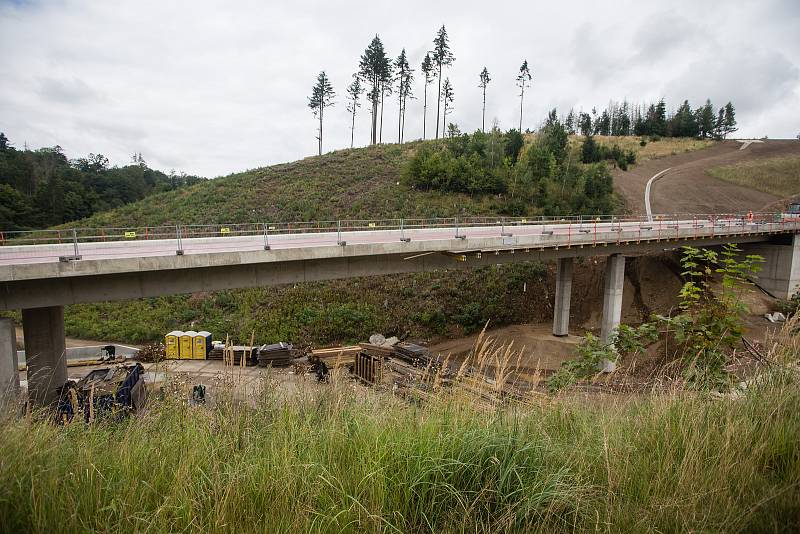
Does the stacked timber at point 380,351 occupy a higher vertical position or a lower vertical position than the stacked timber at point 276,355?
higher

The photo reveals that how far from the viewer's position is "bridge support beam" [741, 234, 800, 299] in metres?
31.7

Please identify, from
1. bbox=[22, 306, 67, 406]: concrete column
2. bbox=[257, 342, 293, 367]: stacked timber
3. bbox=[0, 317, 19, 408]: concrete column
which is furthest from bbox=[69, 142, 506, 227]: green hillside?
bbox=[0, 317, 19, 408]: concrete column

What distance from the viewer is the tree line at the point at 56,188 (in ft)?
200

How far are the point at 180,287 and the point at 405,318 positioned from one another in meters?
18.3

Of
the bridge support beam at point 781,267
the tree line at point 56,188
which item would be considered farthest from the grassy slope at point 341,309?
the tree line at point 56,188

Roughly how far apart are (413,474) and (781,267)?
41.7 metres

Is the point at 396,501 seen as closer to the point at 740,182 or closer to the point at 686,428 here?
the point at 686,428

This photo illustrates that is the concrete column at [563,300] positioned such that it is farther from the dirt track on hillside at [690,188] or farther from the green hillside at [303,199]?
the dirt track on hillside at [690,188]

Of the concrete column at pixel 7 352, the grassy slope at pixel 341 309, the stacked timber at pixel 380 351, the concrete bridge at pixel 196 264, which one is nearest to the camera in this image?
the concrete column at pixel 7 352

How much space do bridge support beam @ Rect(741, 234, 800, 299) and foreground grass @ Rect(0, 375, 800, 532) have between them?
124ft

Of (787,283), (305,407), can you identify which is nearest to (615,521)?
(305,407)

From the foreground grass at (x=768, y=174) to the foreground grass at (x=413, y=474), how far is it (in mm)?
73322

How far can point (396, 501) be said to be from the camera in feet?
9.81

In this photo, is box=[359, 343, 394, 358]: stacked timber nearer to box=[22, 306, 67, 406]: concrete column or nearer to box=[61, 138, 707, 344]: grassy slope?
box=[61, 138, 707, 344]: grassy slope
